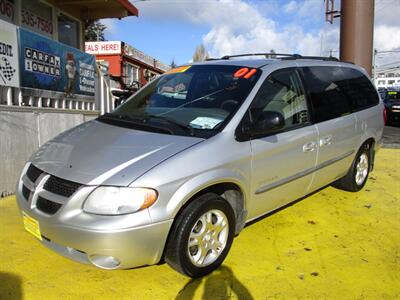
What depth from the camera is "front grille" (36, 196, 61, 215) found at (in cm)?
275

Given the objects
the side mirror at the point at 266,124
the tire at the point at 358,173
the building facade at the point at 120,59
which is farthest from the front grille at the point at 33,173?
the building facade at the point at 120,59

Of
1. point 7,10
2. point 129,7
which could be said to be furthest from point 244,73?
point 129,7

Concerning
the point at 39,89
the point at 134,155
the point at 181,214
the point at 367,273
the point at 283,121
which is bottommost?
the point at 367,273

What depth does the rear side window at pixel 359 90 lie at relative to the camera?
16.6ft

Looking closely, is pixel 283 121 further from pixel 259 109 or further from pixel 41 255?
pixel 41 255

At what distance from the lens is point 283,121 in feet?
11.7

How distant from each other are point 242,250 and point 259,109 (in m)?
1.31

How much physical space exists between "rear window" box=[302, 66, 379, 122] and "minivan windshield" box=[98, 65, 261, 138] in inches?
35.1

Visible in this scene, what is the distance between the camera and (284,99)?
389 centimetres

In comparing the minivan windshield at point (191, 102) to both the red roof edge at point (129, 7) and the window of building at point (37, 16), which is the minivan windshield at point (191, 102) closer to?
the window of building at point (37, 16)

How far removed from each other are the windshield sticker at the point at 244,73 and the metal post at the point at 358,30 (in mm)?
6510

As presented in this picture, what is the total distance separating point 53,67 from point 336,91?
15.4ft

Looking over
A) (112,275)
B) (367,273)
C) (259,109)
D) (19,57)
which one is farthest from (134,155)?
(19,57)

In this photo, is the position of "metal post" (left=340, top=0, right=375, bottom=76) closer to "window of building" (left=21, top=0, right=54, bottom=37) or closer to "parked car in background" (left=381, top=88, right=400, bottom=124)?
"window of building" (left=21, top=0, right=54, bottom=37)
